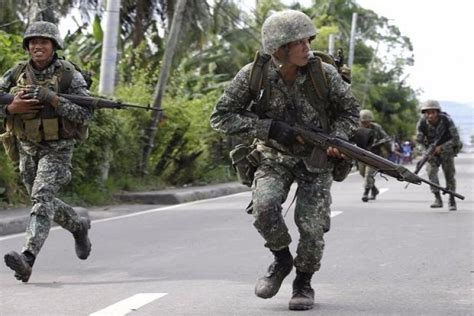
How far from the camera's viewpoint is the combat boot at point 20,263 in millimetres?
6957

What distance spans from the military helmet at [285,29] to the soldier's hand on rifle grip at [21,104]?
211cm

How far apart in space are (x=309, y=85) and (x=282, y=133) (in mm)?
348

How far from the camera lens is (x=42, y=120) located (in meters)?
7.57

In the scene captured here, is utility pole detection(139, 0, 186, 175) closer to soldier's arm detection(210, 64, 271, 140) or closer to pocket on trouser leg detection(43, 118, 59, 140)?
pocket on trouser leg detection(43, 118, 59, 140)

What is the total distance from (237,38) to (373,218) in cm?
1968

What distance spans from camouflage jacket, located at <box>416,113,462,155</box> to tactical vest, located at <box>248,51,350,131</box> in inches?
341

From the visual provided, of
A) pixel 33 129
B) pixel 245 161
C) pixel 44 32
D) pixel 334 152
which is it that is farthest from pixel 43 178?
pixel 334 152

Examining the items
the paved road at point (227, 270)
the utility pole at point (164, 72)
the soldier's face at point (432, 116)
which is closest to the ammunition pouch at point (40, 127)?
the paved road at point (227, 270)

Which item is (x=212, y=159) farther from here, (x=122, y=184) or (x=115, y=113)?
(x=115, y=113)

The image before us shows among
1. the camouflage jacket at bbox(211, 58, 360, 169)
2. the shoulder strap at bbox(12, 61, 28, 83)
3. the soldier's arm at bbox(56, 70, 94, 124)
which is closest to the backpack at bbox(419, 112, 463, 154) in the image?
the soldier's arm at bbox(56, 70, 94, 124)

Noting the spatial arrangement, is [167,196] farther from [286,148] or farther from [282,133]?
[282,133]

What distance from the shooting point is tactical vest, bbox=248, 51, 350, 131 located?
6.17 meters

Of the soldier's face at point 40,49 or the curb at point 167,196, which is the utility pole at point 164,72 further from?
the soldier's face at point 40,49

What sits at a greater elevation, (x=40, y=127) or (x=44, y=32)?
(x=44, y=32)
